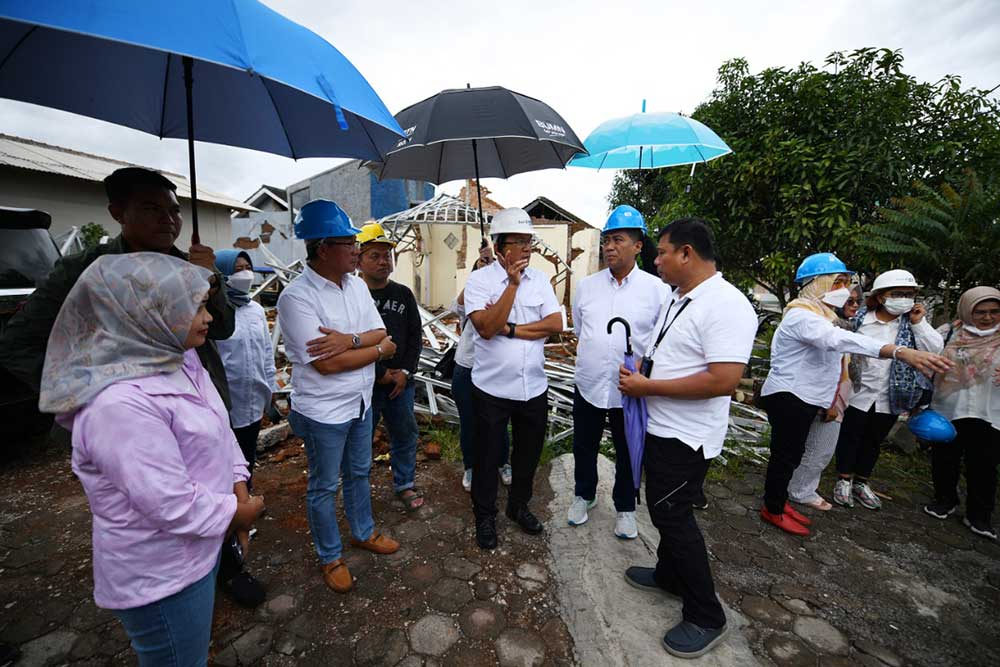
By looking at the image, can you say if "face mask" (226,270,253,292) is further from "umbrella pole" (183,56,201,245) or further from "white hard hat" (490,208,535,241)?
"white hard hat" (490,208,535,241)

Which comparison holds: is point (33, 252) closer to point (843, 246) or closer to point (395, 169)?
point (395, 169)

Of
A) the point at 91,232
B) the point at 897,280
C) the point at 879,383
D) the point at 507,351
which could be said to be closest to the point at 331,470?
the point at 507,351

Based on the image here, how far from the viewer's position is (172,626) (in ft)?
4.34

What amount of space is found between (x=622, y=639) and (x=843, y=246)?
5.41m

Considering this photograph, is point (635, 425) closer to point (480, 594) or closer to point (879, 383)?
point (480, 594)

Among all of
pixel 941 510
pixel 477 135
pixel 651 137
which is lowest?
pixel 941 510

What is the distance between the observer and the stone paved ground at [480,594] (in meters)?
2.17

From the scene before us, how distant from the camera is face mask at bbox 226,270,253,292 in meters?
2.87

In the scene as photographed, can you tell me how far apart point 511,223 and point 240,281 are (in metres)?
1.87

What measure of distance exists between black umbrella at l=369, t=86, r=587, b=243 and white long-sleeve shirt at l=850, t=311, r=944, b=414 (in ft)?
9.47

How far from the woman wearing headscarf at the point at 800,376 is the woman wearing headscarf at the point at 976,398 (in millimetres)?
1047

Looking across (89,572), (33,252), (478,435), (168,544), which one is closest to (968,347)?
(478,435)

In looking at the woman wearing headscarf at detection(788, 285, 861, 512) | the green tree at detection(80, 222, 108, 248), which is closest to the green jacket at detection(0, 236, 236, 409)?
the woman wearing headscarf at detection(788, 285, 861, 512)

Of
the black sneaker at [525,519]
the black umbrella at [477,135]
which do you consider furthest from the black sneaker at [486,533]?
the black umbrella at [477,135]
